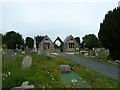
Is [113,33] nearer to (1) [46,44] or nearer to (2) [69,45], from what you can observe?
(1) [46,44]

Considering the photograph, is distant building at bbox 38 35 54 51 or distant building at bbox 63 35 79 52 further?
distant building at bbox 63 35 79 52

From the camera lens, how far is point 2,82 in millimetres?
5336

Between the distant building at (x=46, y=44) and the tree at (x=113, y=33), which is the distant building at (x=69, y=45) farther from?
the tree at (x=113, y=33)

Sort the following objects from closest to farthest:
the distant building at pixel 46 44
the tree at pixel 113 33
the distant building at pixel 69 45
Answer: the tree at pixel 113 33 < the distant building at pixel 46 44 < the distant building at pixel 69 45

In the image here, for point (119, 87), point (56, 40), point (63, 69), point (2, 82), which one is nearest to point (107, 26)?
point (63, 69)

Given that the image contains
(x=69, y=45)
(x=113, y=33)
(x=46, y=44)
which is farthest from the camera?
(x=69, y=45)

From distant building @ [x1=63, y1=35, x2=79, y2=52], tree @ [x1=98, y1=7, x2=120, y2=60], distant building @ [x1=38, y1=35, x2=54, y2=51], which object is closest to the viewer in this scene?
tree @ [x1=98, y1=7, x2=120, y2=60]

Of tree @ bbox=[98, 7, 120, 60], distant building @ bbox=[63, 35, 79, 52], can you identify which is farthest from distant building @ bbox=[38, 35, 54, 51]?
tree @ bbox=[98, 7, 120, 60]

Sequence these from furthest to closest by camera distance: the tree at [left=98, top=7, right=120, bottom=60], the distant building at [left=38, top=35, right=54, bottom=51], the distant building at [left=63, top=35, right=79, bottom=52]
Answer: the distant building at [left=63, top=35, right=79, bottom=52] < the distant building at [left=38, top=35, right=54, bottom=51] < the tree at [left=98, top=7, right=120, bottom=60]

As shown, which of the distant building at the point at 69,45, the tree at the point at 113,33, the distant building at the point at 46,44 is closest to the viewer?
the tree at the point at 113,33

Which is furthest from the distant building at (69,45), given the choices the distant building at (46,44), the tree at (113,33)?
the tree at (113,33)

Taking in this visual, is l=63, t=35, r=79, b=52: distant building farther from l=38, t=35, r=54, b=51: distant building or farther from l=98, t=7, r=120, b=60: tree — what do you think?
l=98, t=7, r=120, b=60: tree

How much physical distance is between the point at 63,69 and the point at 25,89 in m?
4.78

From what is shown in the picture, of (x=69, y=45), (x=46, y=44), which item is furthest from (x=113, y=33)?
(x=69, y=45)
